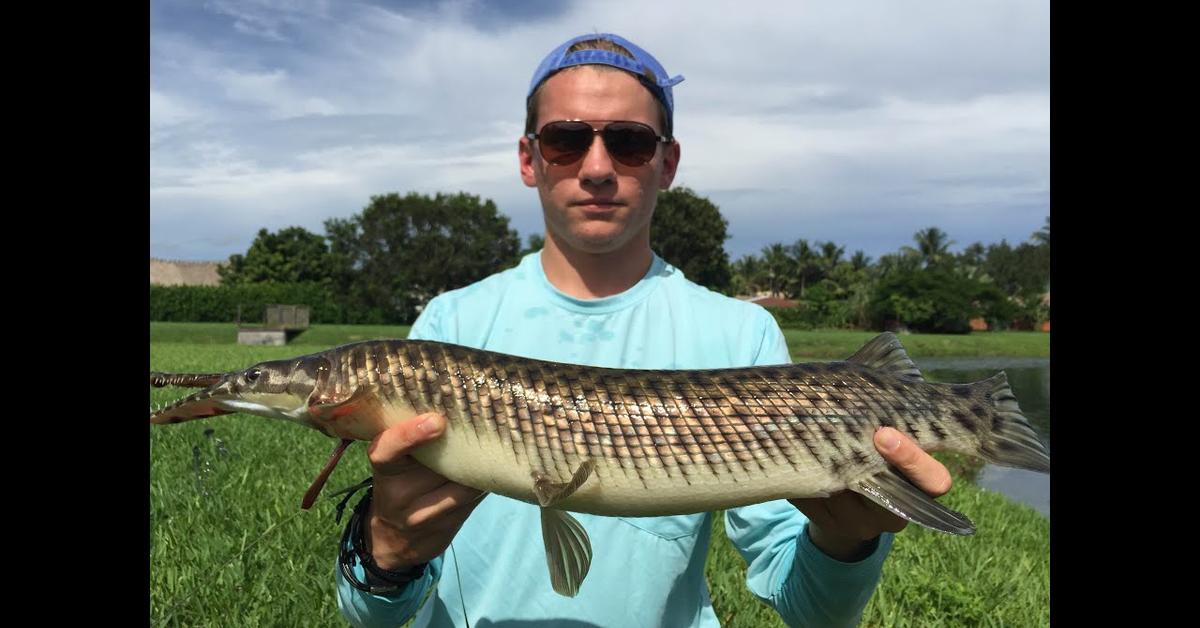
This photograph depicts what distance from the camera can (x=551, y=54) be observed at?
3551 millimetres

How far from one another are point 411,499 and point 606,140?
5.26 feet

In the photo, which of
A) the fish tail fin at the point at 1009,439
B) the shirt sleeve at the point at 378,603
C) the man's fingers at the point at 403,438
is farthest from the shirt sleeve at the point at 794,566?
the man's fingers at the point at 403,438

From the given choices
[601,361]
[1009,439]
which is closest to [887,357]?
[1009,439]

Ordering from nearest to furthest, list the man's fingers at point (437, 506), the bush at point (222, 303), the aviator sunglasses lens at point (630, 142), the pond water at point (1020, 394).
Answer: the man's fingers at point (437, 506)
the aviator sunglasses lens at point (630, 142)
the pond water at point (1020, 394)
the bush at point (222, 303)

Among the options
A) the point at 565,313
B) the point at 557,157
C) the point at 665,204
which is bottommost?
the point at 565,313

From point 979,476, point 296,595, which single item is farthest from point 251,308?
point 296,595

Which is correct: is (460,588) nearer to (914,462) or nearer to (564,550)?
(564,550)

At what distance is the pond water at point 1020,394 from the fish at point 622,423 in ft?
1.78

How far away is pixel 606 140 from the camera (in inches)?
131

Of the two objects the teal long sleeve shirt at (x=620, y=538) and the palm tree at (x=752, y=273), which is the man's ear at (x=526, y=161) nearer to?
the teal long sleeve shirt at (x=620, y=538)

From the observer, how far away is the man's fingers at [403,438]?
2.59m

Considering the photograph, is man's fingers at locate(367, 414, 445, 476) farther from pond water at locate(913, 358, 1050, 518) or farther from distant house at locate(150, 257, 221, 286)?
distant house at locate(150, 257, 221, 286)

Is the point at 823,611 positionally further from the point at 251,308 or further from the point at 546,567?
the point at 251,308

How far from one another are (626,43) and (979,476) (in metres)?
14.0
